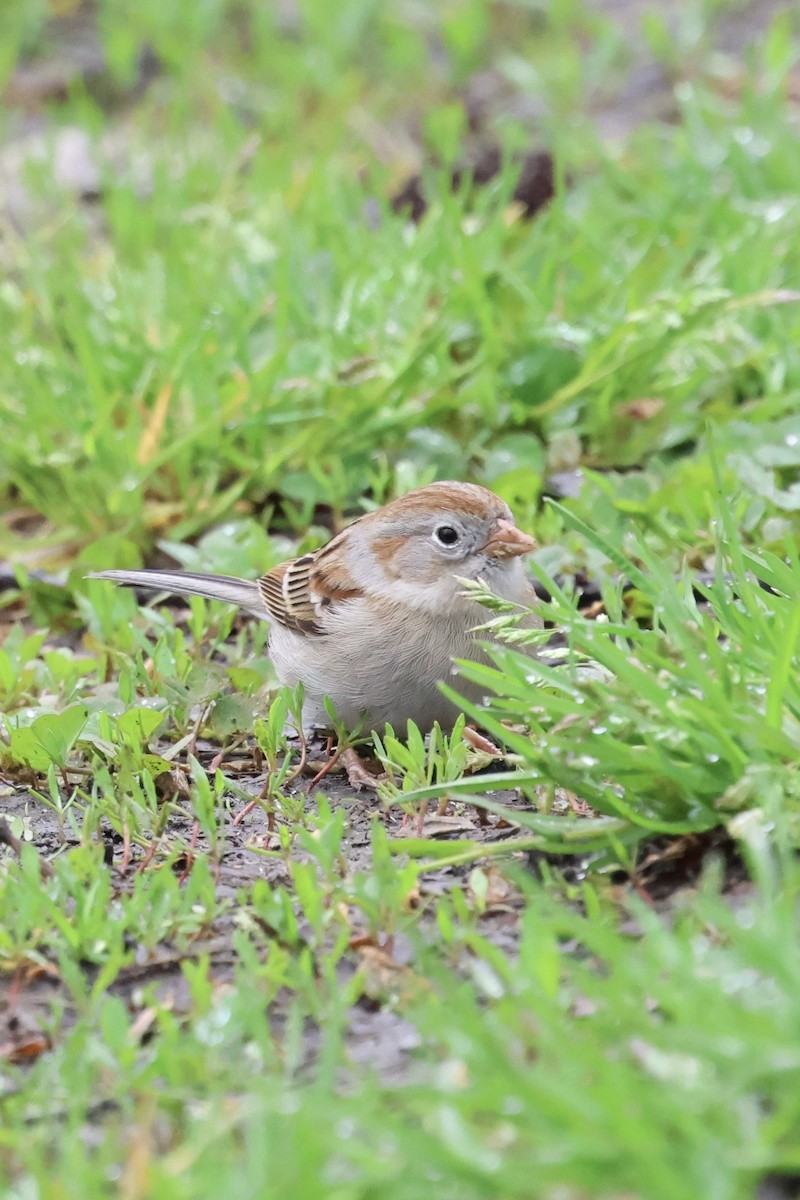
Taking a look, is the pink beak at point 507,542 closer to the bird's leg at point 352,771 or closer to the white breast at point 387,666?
the white breast at point 387,666

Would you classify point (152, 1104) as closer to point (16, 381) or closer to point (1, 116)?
point (16, 381)

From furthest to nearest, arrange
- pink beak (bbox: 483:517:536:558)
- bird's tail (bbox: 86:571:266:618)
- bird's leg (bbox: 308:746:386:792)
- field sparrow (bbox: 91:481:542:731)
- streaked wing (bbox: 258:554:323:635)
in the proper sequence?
1. bird's tail (bbox: 86:571:266:618)
2. streaked wing (bbox: 258:554:323:635)
3. pink beak (bbox: 483:517:536:558)
4. field sparrow (bbox: 91:481:542:731)
5. bird's leg (bbox: 308:746:386:792)

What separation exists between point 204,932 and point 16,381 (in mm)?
2887

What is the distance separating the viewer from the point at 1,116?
8.13 metres

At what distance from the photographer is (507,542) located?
3703 mm

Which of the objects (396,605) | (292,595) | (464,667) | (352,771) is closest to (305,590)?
(292,595)

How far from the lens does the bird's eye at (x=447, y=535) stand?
12.4ft

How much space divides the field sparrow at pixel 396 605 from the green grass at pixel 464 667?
0.14m

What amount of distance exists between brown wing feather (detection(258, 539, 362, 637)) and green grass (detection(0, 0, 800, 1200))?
0.59 feet

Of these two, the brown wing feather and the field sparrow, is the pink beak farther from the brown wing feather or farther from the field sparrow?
the brown wing feather

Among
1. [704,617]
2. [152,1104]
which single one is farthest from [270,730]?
[152,1104]

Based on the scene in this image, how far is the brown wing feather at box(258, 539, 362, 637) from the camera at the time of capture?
3.82 m

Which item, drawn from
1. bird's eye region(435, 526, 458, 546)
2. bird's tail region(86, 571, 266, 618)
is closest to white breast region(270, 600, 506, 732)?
bird's eye region(435, 526, 458, 546)

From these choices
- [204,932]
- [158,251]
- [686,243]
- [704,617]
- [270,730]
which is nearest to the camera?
[204,932]
